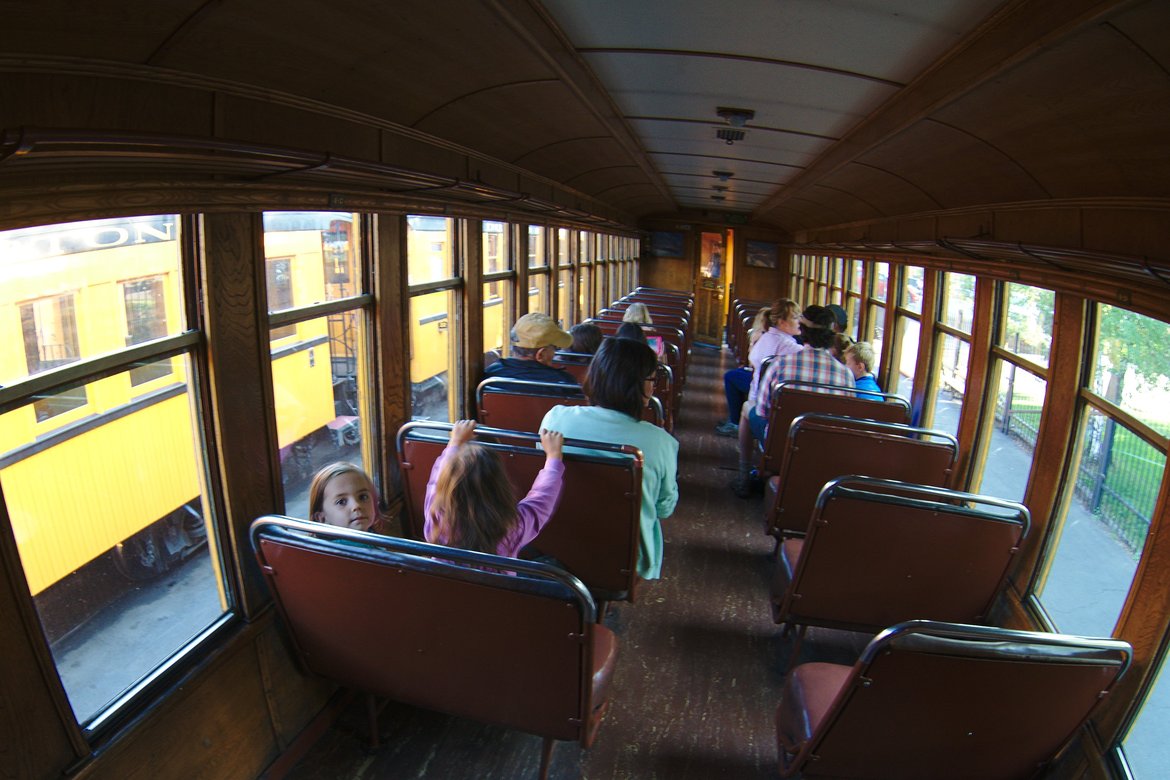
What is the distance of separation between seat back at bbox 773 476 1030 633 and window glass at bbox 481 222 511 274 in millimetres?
3770

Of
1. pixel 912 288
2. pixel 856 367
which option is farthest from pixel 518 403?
pixel 912 288

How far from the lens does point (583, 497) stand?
3.07 m

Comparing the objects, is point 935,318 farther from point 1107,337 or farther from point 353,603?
point 353,603

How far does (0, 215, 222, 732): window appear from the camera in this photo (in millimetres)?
1821

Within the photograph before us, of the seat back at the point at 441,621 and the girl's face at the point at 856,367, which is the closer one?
the seat back at the point at 441,621

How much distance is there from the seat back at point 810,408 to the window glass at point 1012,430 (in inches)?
22.4

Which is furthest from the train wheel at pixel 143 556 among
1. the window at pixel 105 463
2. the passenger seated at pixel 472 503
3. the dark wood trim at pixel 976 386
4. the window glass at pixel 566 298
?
the window glass at pixel 566 298

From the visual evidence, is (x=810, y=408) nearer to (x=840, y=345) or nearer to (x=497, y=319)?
(x=840, y=345)

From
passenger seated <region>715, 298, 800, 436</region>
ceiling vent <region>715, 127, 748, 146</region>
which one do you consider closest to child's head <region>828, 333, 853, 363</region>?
passenger seated <region>715, 298, 800, 436</region>

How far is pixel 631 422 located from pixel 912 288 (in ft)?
16.4

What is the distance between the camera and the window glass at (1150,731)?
2303 millimetres

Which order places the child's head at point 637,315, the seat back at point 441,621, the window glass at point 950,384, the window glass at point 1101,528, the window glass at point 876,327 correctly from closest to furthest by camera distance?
the seat back at point 441,621 → the window glass at point 1101,528 → the window glass at point 950,384 → the window glass at point 876,327 → the child's head at point 637,315

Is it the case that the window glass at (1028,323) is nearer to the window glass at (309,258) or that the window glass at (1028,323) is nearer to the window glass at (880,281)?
the window glass at (880,281)

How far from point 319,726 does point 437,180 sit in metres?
2.49
